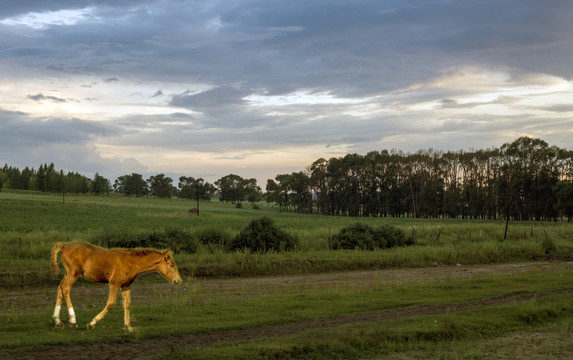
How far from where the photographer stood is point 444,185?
377ft

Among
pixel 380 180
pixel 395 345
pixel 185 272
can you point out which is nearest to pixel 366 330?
pixel 395 345

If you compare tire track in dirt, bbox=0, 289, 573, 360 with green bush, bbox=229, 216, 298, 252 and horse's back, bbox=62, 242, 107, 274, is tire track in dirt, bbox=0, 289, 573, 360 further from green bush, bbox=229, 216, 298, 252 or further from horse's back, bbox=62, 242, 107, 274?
green bush, bbox=229, 216, 298, 252

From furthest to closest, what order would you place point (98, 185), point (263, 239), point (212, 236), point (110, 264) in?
point (98, 185), point (212, 236), point (263, 239), point (110, 264)

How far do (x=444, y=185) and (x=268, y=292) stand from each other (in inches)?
3963

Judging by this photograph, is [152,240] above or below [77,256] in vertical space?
below

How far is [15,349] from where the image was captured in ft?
34.5

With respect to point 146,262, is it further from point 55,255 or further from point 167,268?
point 55,255

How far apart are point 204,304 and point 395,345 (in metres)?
7.51

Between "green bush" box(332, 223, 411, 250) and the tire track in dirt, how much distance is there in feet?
68.5

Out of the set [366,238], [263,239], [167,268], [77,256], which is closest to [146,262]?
[167,268]

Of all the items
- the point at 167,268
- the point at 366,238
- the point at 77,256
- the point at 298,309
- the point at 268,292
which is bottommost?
the point at 268,292

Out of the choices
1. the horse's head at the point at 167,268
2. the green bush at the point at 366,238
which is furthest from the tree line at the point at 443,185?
the horse's head at the point at 167,268

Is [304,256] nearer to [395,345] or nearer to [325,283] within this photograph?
[325,283]

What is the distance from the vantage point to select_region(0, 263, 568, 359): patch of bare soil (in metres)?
10.8
